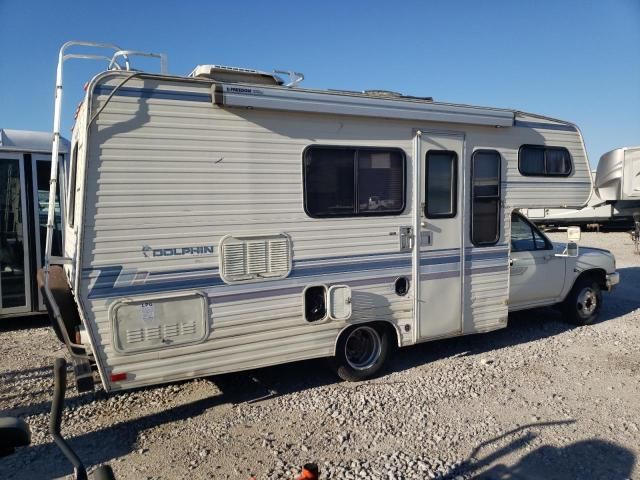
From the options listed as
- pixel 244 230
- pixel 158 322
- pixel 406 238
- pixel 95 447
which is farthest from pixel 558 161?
pixel 95 447

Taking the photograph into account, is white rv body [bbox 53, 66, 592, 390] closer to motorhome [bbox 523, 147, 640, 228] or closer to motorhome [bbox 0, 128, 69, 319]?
motorhome [bbox 0, 128, 69, 319]

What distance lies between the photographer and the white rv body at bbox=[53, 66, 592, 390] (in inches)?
148

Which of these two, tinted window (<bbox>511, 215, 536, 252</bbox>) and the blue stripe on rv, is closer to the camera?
the blue stripe on rv

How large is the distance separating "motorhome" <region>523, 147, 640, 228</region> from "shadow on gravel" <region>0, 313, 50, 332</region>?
13176 millimetres

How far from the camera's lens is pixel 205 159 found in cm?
405

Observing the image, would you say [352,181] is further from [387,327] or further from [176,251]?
[176,251]

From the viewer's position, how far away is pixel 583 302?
273 inches

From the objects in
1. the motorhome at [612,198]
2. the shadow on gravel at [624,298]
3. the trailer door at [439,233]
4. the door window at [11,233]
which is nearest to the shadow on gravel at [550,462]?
the trailer door at [439,233]

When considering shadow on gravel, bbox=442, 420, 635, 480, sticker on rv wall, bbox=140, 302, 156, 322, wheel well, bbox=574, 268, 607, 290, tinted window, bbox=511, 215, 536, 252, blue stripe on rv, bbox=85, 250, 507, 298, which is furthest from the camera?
wheel well, bbox=574, 268, 607, 290

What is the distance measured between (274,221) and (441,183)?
6.33 feet

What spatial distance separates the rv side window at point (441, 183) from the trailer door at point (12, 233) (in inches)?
212

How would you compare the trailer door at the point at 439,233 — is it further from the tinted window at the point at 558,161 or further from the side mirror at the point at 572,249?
the side mirror at the point at 572,249

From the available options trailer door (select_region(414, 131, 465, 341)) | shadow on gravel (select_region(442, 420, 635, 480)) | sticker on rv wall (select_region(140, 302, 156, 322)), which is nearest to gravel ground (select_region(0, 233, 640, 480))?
shadow on gravel (select_region(442, 420, 635, 480))

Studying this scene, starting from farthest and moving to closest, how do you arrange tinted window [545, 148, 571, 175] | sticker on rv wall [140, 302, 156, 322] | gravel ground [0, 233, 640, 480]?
tinted window [545, 148, 571, 175], sticker on rv wall [140, 302, 156, 322], gravel ground [0, 233, 640, 480]
